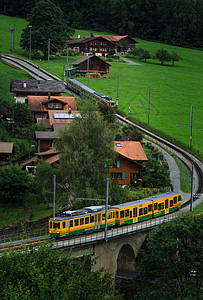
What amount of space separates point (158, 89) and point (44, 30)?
38.9m

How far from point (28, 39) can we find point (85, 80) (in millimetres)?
26618

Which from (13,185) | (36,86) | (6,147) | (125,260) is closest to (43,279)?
(125,260)

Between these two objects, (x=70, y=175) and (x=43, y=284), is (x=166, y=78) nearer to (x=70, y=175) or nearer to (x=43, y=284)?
(x=70, y=175)

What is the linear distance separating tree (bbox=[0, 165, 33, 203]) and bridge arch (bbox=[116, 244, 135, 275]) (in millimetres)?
15245

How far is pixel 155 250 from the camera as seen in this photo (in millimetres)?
49531

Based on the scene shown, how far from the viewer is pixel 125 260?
60938 mm

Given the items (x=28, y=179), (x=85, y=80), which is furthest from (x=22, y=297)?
(x=85, y=80)

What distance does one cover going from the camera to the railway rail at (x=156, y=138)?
81188 millimetres

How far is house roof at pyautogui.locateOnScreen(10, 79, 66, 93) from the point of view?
372ft

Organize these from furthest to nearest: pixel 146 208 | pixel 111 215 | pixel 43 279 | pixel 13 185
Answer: pixel 13 185
pixel 146 208
pixel 111 215
pixel 43 279

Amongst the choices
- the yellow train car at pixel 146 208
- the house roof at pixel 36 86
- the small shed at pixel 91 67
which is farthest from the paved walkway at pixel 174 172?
the small shed at pixel 91 67

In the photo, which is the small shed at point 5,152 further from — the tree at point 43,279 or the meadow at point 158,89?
the tree at point 43,279

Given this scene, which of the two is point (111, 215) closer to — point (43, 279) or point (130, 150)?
point (43, 279)

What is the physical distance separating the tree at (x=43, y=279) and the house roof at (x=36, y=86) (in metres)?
76.5
